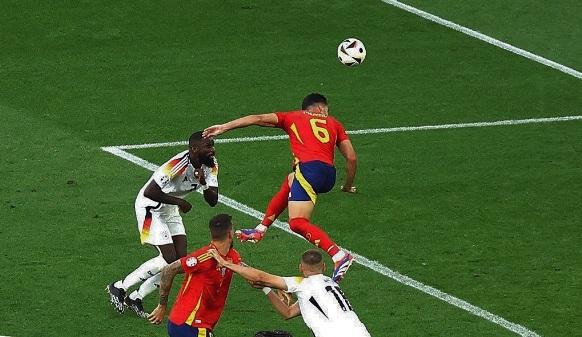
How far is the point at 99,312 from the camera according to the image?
54.5 ft

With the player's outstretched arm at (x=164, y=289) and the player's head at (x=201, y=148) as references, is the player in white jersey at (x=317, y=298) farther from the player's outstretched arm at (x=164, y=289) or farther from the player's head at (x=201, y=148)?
the player's head at (x=201, y=148)

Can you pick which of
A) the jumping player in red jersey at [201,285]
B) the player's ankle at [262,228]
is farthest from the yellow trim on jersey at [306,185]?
the jumping player in red jersey at [201,285]

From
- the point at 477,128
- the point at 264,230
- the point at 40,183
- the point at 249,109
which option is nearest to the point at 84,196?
the point at 40,183

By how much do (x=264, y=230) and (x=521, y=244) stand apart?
3415 mm

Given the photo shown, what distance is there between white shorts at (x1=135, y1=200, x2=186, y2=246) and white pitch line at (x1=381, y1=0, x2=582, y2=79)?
12133mm

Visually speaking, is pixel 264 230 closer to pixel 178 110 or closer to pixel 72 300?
pixel 72 300

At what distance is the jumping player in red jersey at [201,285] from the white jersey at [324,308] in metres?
0.83

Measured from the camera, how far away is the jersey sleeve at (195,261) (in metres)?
14.0

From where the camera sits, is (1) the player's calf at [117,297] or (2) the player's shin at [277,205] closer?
(1) the player's calf at [117,297]

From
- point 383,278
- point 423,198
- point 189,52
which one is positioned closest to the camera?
point 383,278

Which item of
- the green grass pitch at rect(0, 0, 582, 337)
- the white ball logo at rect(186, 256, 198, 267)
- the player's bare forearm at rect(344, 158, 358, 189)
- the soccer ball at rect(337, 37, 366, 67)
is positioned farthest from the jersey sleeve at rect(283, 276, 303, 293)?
the soccer ball at rect(337, 37, 366, 67)

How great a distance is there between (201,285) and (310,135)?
3.86 meters

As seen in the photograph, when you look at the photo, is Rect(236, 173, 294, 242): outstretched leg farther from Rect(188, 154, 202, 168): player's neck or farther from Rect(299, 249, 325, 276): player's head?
Rect(299, 249, 325, 276): player's head

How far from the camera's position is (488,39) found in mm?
28438
